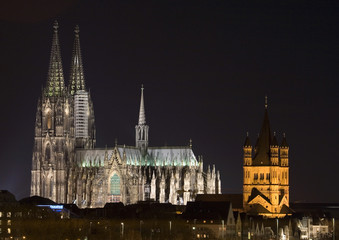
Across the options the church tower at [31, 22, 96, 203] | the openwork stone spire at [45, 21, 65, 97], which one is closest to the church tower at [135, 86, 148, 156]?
the church tower at [31, 22, 96, 203]

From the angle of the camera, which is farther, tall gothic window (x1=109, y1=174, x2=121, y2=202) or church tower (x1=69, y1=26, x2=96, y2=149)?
church tower (x1=69, y1=26, x2=96, y2=149)

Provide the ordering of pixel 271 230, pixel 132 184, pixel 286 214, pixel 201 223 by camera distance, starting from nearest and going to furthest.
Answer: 1. pixel 201 223
2. pixel 271 230
3. pixel 286 214
4. pixel 132 184

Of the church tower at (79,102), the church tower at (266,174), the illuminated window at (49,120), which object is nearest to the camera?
the church tower at (266,174)

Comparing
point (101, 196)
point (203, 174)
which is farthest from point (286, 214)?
point (101, 196)

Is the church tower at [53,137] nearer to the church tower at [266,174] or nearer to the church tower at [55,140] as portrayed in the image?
the church tower at [55,140]

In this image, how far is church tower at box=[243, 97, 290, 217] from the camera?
163125 mm

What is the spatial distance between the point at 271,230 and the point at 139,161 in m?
47.5

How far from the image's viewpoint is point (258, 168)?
547 ft

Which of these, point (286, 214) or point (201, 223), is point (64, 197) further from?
point (201, 223)

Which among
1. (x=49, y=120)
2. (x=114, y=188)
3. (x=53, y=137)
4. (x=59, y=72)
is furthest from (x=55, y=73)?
(x=114, y=188)

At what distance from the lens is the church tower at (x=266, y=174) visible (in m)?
163

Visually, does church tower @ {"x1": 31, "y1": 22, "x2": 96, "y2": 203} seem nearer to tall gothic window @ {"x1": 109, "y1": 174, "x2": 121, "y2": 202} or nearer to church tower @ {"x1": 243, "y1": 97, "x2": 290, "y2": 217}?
tall gothic window @ {"x1": 109, "y1": 174, "x2": 121, "y2": 202}

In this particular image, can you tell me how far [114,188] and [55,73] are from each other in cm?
2246

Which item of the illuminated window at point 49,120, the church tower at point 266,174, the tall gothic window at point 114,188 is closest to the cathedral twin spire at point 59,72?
the illuminated window at point 49,120
